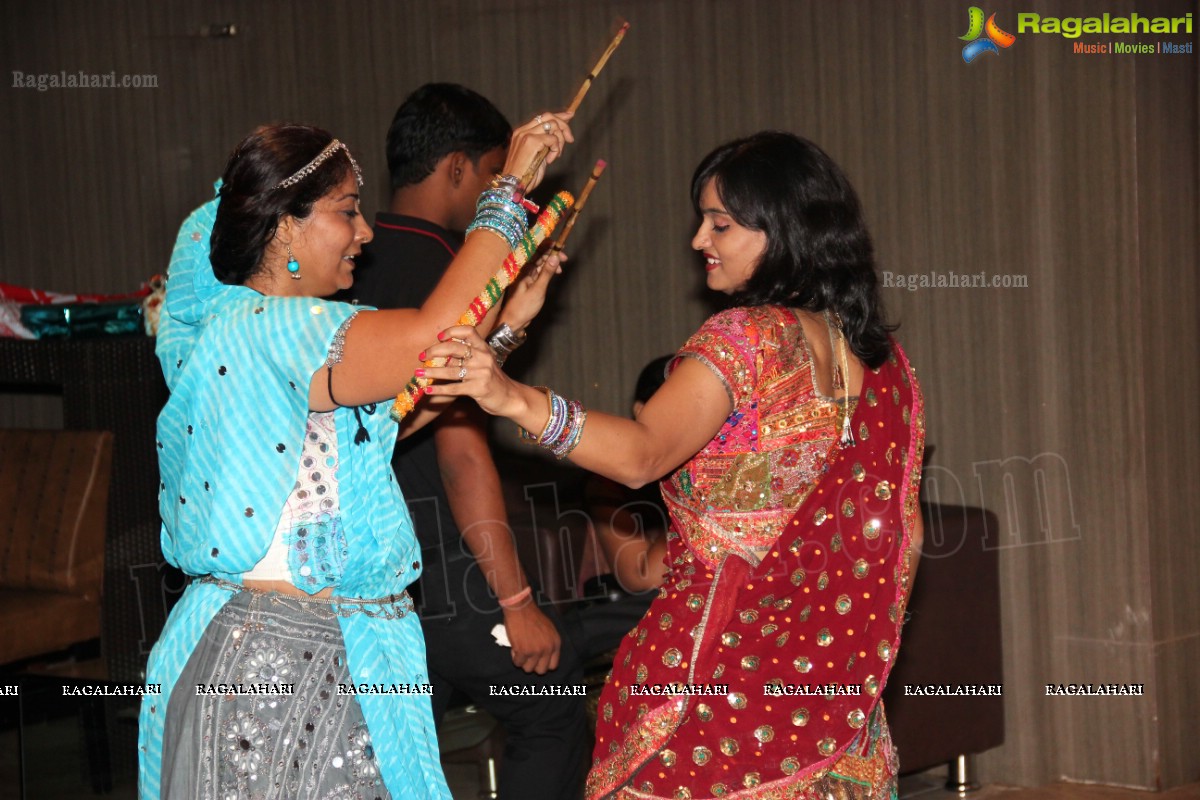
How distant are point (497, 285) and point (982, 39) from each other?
2277 millimetres

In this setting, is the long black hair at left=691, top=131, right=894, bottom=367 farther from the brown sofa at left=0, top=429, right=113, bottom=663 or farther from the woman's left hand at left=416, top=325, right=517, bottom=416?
the brown sofa at left=0, top=429, right=113, bottom=663

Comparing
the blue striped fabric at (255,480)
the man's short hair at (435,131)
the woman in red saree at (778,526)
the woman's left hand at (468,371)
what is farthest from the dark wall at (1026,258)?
the woman's left hand at (468,371)

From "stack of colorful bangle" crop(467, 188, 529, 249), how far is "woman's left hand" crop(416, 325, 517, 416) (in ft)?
0.73

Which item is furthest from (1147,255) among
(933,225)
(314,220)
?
(314,220)

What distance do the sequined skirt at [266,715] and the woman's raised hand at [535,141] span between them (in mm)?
650

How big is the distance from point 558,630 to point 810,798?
28.9 inches

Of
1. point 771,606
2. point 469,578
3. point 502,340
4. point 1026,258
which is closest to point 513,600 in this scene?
point 469,578

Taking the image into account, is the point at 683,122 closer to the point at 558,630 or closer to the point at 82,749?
the point at 558,630

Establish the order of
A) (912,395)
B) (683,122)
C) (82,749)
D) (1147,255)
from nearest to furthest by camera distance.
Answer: (912,395) < (82,749) < (1147,255) < (683,122)

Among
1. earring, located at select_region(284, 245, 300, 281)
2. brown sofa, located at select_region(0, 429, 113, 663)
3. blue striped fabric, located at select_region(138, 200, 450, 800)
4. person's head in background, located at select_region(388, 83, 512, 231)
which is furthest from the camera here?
brown sofa, located at select_region(0, 429, 113, 663)

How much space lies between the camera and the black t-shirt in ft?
7.68

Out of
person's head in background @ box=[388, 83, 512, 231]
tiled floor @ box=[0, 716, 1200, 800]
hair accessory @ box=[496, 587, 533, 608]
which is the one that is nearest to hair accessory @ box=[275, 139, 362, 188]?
person's head in background @ box=[388, 83, 512, 231]

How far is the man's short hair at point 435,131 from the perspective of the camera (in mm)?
2512

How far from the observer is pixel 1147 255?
3367 millimetres
